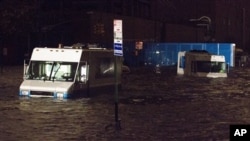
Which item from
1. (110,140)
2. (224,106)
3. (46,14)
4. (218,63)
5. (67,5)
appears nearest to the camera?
(110,140)

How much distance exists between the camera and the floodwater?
15.6m

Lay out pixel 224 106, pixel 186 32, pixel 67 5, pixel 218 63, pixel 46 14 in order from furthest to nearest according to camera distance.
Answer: pixel 186 32, pixel 67 5, pixel 46 14, pixel 218 63, pixel 224 106

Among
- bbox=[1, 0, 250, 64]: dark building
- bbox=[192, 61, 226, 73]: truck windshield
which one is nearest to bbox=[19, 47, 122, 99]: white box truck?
bbox=[192, 61, 226, 73]: truck windshield

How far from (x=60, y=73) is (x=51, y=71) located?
1.41 ft

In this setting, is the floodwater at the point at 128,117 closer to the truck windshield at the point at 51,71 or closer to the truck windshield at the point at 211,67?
the truck windshield at the point at 51,71

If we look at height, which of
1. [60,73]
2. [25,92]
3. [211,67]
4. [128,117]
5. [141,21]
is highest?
[141,21]

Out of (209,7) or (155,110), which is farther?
(209,7)

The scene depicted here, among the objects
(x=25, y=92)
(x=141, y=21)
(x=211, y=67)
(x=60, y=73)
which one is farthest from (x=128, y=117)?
(x=141, y=21)

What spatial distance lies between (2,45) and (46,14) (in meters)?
8.18

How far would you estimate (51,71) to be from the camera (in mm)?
26906

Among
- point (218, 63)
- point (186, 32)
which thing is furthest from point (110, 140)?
point (186, 32)

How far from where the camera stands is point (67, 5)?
264 ft

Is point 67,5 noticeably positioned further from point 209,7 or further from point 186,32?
point 209,7

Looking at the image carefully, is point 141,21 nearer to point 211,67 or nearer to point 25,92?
point 211,67
